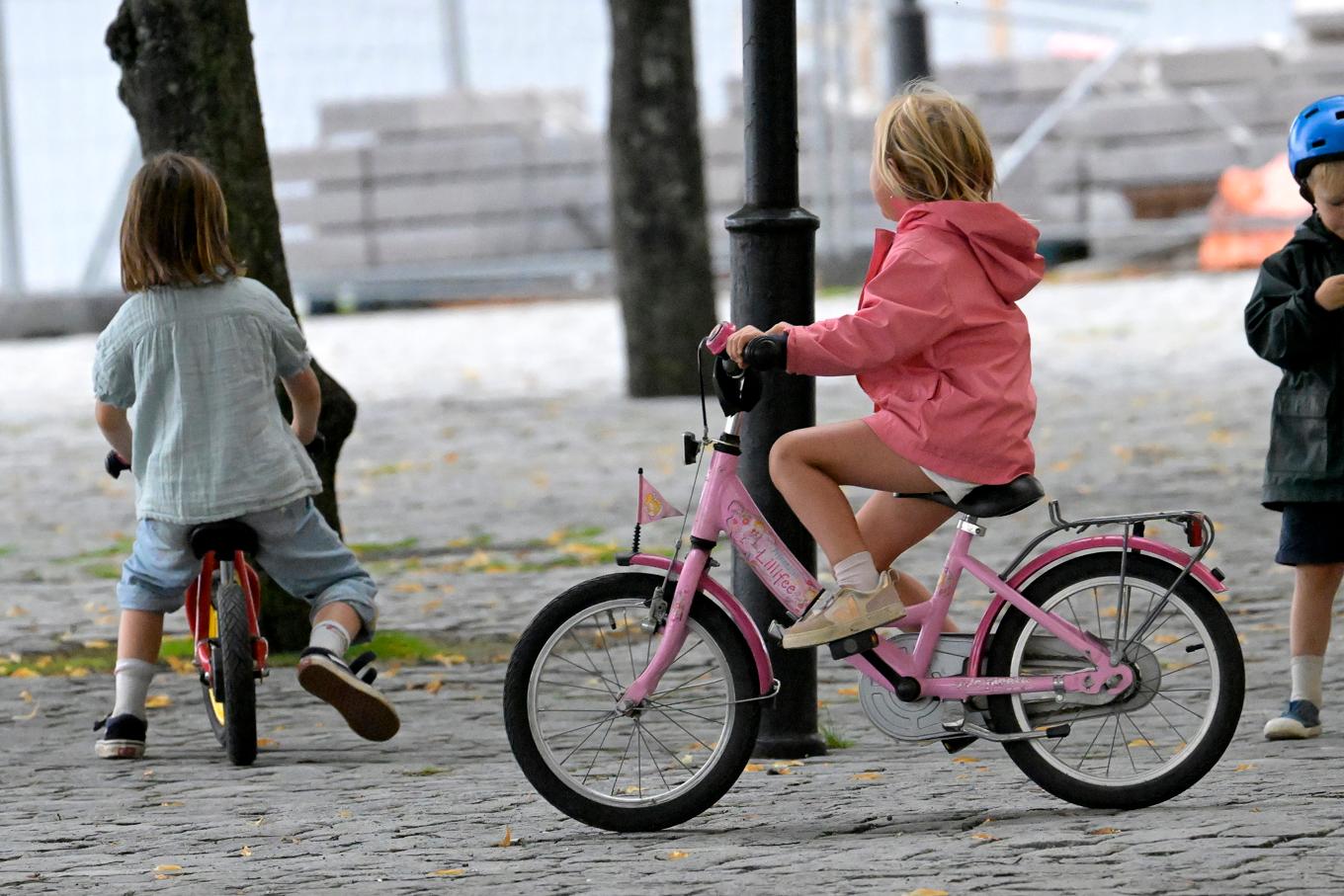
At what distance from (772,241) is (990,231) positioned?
30.6 inches

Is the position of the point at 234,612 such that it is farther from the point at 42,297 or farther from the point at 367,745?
the point at 42,297

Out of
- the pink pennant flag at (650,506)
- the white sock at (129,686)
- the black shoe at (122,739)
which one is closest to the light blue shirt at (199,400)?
the white sock at (129,686)

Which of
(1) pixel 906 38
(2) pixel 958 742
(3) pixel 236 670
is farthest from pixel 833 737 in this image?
(1) pixel 906 38

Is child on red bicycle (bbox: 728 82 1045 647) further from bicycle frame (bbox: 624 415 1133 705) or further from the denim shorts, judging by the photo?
the denim shorts

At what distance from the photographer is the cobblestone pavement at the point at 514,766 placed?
4254 mm

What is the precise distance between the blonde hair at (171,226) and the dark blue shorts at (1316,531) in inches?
104

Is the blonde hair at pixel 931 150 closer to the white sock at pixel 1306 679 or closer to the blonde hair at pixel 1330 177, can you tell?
the blonde hair at pixel 1330 177

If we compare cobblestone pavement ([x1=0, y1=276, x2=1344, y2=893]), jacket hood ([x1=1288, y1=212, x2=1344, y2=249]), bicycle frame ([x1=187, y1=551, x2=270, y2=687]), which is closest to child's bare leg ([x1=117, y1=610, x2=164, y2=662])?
bicycle frame ([x1=187, y1=551, x2=270, y2=687])

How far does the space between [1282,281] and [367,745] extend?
8.31 ft

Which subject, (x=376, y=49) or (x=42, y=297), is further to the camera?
(x=376, y=49)

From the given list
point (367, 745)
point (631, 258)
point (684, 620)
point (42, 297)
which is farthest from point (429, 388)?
point (684, 620)

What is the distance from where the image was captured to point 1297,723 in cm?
534

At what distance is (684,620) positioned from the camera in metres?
4.67

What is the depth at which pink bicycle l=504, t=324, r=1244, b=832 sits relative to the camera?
15.1 ft
